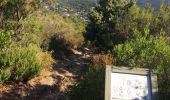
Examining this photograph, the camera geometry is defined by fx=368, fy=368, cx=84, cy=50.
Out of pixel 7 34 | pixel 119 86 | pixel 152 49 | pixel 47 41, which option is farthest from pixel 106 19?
pixel 119 86

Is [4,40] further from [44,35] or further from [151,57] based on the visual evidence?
[44,35]

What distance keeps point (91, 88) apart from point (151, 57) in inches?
71.1

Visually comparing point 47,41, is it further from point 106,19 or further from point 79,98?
point 79,98

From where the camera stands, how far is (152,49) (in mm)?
10023

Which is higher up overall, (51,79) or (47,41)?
(47,41)

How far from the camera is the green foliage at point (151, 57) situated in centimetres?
905

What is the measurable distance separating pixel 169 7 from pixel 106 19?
6074 millimetres

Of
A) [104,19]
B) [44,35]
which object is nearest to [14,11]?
[44,35]

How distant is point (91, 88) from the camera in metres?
9.90

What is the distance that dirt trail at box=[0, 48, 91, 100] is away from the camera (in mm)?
12016

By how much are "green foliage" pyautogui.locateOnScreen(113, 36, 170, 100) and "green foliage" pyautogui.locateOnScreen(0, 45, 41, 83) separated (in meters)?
3.38

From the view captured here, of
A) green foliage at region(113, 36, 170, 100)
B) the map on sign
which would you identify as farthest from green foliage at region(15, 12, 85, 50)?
the map on sign

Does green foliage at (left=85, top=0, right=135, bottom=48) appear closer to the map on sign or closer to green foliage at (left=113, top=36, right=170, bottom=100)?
green foliage at (left=113, top=36, right=170, bottom=100)

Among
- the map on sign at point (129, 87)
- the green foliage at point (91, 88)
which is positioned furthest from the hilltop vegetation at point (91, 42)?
the map on sign at point (129, 87)
